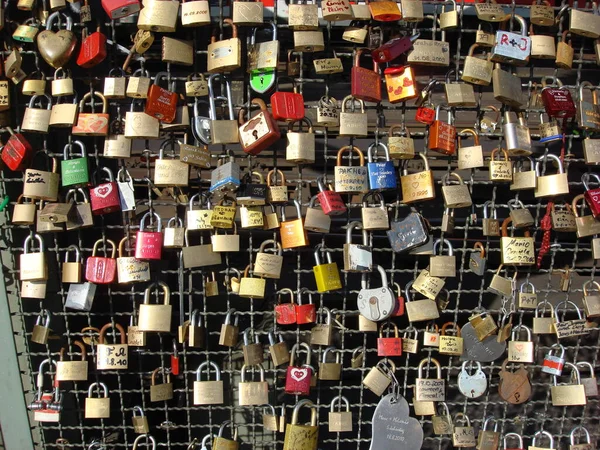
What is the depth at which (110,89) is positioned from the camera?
206 cm

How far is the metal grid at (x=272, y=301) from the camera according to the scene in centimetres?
223

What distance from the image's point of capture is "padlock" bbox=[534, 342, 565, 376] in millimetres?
2271

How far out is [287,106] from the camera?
204 cm

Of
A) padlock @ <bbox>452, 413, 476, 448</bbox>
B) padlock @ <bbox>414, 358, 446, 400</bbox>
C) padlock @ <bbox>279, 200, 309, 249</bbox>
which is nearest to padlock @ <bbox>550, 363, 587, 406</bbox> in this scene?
padlock @ <bbox>452, 413, 476, 448</bbox>

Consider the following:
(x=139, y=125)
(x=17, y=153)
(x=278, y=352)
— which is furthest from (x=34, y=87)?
(x=278, y=352)

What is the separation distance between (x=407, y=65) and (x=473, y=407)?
1.79m

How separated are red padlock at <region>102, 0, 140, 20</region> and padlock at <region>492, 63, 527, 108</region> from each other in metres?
1.44

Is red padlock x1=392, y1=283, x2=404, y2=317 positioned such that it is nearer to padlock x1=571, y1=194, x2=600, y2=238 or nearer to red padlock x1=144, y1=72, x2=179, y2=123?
padlock x1=571, y1=194, x2=600, y2=238

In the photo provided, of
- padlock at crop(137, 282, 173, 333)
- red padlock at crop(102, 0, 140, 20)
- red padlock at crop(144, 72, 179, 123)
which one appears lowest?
padlock at crop(137, 282, 173, 333)

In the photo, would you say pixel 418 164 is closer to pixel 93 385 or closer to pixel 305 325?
pixel 305 325

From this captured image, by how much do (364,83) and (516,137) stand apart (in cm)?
66

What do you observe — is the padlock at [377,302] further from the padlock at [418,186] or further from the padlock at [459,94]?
the padlock at [459,94]

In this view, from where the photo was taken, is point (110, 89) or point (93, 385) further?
point (93, 385)

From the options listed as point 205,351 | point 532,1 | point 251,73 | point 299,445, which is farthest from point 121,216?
point 532,1
